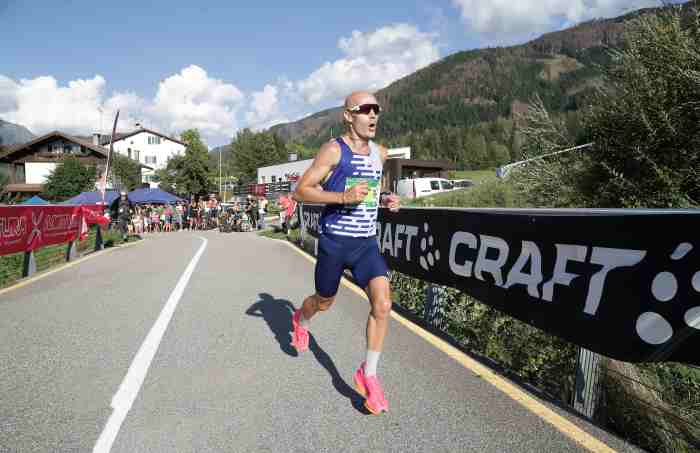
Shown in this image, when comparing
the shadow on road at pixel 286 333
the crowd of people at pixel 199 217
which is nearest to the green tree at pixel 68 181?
the crowd of people at pixel 199 217

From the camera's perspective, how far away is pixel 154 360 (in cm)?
474

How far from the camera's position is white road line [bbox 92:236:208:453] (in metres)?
3.19

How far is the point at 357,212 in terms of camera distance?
3691 mm

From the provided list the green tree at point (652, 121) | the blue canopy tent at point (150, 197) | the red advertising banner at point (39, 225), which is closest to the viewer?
the green tree at point (652, 121)

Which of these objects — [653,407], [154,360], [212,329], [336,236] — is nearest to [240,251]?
[212,329]

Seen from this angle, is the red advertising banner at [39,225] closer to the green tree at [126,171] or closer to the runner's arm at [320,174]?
the runner's arm at [320,174]

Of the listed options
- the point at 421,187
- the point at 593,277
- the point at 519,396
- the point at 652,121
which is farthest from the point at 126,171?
the point at 593,277

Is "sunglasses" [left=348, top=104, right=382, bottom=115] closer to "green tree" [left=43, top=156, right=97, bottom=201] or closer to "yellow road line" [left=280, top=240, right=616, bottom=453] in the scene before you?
"yellow road line" [left=280, top=240, right=616, bottom=453]

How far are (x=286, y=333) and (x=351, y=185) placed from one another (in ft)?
8.73

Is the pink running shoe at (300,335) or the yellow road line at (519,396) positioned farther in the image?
the pink running shoe at (300,335)

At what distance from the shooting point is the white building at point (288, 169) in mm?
60719

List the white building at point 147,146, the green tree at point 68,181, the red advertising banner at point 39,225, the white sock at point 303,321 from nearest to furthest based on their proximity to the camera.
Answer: the white sock at point 303,321 → the red advertising banner at point 39,225 → the green tree at point 68,181 → the white building at point 147,146

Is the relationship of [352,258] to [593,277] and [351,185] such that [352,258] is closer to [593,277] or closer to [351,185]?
[351,185]

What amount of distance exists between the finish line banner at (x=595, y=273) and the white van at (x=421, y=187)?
1088 inches
